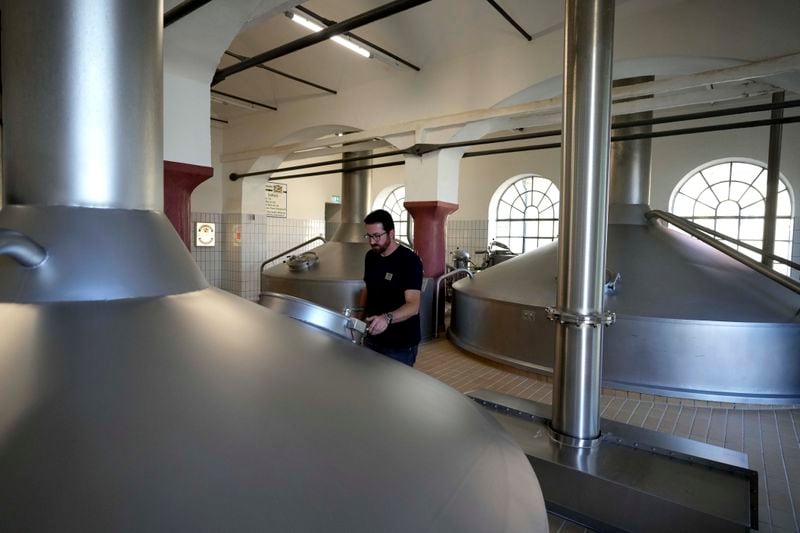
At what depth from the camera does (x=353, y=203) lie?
7.02 metres

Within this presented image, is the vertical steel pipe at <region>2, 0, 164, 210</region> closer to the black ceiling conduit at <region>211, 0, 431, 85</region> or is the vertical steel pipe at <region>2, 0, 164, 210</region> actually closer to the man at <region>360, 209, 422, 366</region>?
the man at <region>360, 209, 422, 366</region>

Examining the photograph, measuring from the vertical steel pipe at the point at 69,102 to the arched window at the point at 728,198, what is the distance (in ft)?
33.4

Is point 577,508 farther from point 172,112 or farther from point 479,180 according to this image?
point 479,180

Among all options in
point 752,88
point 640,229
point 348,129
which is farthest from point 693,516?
point 348,129

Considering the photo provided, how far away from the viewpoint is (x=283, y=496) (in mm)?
552

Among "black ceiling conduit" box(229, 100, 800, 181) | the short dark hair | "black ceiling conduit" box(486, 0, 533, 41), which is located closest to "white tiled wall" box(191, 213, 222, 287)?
"black ceiling conduit" box(229, 100, 800, 181)

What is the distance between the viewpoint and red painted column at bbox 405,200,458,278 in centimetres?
619

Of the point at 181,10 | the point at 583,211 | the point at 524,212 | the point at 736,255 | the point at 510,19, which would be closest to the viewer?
the point at 583,211

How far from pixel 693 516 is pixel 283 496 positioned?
71.6 inches

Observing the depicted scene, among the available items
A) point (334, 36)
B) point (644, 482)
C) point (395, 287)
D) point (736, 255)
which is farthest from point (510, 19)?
point (644, 482)

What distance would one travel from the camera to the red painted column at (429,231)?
6.19m

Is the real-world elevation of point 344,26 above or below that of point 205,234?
above

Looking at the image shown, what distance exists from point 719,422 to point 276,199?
10.1 metres

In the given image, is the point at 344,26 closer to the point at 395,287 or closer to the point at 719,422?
the point at 395,287
